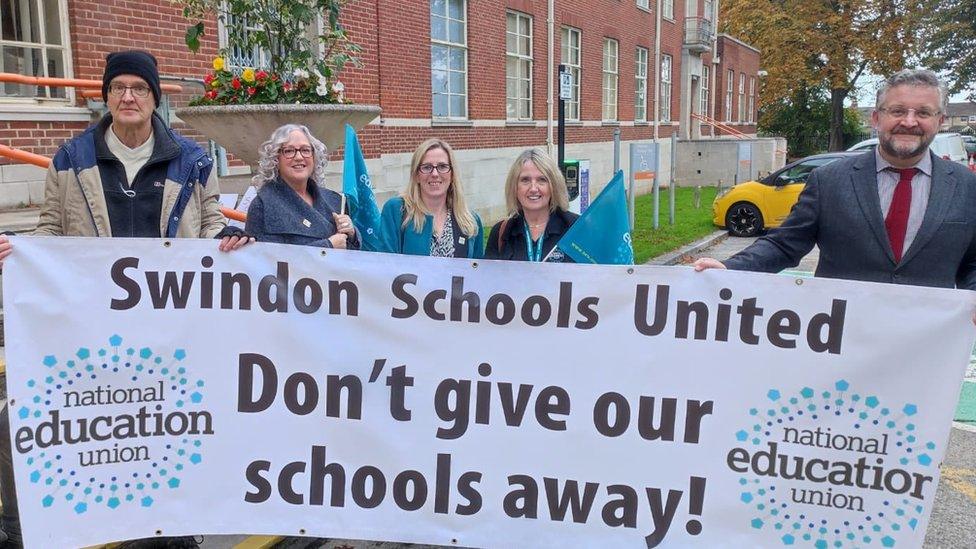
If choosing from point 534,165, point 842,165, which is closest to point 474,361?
point 534,165

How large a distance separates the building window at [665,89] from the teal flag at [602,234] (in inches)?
1019

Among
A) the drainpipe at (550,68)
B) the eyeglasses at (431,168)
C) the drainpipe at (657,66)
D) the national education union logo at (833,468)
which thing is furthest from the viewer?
the drainpipe at (657,66)

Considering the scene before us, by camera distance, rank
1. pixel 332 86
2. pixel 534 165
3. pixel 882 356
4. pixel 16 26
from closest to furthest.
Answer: pixel 882 356 → pixel 534 165 → pixel 332 86 → pixel 16 26

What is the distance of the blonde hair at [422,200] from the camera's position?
3906mm

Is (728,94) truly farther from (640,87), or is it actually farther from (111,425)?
(111,425)

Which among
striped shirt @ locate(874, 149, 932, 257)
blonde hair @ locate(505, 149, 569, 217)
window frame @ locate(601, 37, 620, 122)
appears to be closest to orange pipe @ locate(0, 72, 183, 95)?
blonde hair @ locate(505, 149, 569, 217)

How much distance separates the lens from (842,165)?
318 centimetres

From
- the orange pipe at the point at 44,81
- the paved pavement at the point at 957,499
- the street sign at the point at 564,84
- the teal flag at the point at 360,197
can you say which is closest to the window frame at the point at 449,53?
the street sign at the point at 564,84

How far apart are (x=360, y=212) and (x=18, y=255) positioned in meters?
1.55

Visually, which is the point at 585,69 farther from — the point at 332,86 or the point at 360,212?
the point at 360,212

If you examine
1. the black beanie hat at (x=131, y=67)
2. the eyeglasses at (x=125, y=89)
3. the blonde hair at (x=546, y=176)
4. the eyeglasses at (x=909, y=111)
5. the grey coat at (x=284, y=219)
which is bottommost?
the grey coat at (x=284, y=219)

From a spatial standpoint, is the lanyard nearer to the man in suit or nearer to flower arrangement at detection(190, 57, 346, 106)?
the man in suit

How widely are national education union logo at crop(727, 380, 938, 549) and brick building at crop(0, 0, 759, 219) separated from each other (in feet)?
21.4

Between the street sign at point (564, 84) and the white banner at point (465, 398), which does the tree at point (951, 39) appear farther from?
the white banner at point (465, 398)
